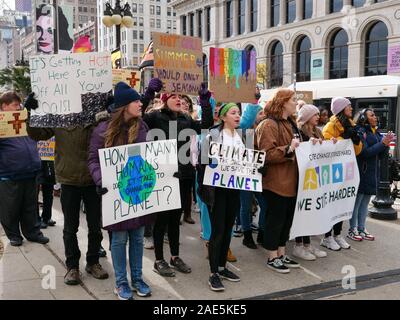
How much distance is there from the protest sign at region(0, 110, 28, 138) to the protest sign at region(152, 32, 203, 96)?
179cm

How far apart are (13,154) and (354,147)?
433 centimetres

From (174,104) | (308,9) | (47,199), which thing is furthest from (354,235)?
(308,9)

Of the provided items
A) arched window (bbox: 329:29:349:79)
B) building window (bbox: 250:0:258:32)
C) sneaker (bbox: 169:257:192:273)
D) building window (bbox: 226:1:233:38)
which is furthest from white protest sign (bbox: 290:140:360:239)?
building window (bbox: 226:1:233:38)

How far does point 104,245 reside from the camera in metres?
5.82

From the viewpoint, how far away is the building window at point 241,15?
50219 millimetres

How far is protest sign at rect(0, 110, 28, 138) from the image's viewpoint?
17.9 ft

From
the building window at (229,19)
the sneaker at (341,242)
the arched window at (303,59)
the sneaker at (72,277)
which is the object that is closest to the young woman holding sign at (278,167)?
the sneaker at (341,242)

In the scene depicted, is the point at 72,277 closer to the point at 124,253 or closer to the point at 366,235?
the point at 124,253

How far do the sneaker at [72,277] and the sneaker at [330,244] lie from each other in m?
3.15

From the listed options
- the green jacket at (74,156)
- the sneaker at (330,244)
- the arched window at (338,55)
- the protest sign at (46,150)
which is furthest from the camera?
the arched window at (338,55)

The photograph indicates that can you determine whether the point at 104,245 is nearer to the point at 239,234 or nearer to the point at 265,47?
the point at 239,234

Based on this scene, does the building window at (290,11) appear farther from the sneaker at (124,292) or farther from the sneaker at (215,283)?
the sneaker at (124,292)
